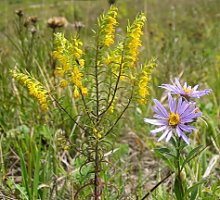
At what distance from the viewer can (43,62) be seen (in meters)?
2.35

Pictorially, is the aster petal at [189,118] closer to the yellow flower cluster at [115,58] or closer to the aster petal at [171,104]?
the aster petal at [171,104]

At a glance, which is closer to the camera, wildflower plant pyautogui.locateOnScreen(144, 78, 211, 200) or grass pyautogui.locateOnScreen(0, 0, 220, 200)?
wildflower plant pyautogui.locateOnScreen(144, 78, 211, 200)

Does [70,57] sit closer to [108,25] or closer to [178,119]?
[108,25]

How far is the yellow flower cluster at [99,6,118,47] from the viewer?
1.09 m

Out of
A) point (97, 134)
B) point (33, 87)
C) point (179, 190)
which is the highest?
point (33, 87)

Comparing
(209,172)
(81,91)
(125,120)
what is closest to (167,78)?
(125,120)

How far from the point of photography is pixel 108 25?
1.10 meters

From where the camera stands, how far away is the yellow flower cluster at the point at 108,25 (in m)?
1.09

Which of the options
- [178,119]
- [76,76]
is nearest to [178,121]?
[178,119]

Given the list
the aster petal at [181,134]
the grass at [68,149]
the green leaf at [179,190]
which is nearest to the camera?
the aster petal at [181,134]

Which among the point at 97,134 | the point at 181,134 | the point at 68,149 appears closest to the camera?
the point at 181,134

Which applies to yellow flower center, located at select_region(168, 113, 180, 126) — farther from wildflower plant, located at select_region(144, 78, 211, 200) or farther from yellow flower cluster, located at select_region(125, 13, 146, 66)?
yellow flower cluster, located at select_region(125, 13, 146, 66)

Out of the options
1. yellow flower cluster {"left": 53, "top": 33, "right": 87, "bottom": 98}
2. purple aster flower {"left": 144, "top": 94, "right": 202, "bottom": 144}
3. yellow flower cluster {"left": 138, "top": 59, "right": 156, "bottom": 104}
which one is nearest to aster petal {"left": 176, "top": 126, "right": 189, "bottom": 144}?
purple aster flower {"left": 144, "top": 94, "right": 202, "bottom": 144}

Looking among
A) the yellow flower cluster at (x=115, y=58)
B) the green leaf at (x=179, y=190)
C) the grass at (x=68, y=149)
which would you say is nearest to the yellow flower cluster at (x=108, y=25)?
the yellow flower cluster at (x=115, y=58)
